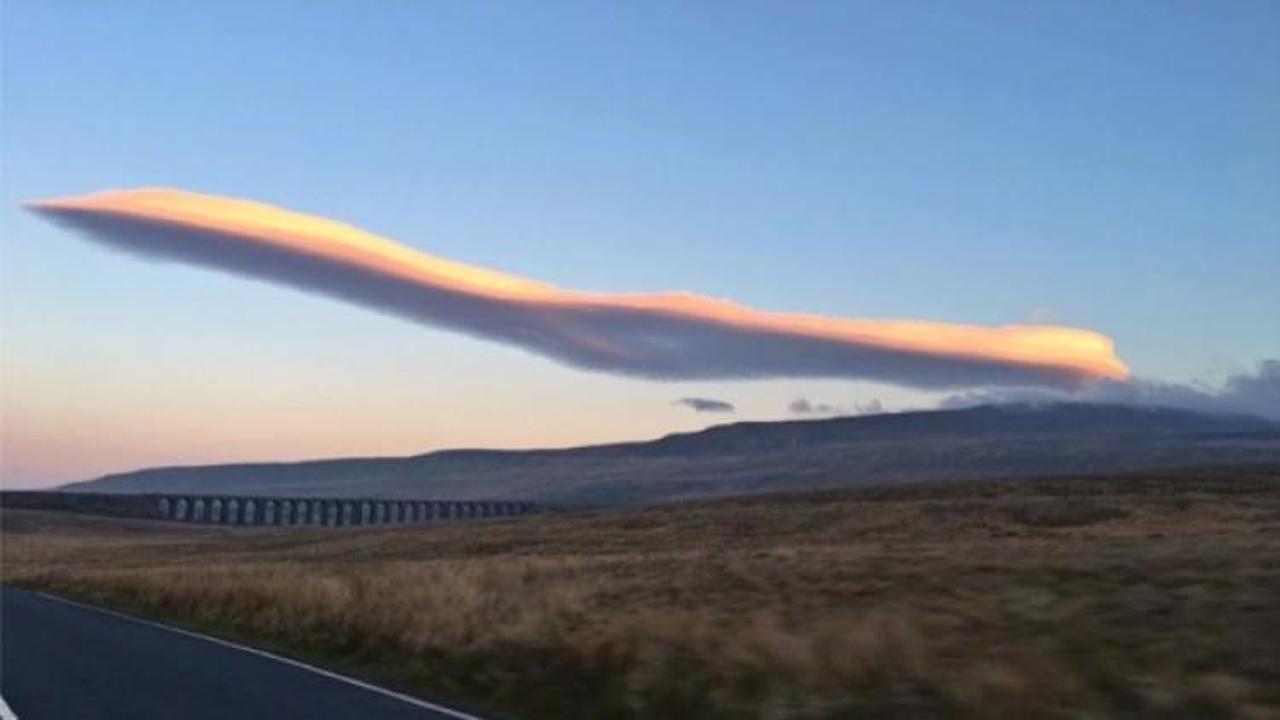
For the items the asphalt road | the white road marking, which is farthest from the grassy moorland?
the asphalt road

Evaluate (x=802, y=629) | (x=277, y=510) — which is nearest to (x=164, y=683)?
(x=802, y=629)

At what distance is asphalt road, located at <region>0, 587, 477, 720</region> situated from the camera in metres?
15.6

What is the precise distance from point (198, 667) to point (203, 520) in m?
160

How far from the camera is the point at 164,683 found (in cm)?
1844

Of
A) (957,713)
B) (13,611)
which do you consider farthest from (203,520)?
(957,713)

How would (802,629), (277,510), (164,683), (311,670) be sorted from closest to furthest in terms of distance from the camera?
(164,683) < (802,629) < (311,670) < (277,510)

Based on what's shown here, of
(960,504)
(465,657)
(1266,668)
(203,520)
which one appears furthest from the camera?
(203,520)

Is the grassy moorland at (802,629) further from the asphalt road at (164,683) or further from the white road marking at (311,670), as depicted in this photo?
the asphalt road at (164,683)

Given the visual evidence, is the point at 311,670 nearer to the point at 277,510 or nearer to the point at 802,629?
the point at 802,629

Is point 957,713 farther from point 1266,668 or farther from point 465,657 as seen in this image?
point 465,657

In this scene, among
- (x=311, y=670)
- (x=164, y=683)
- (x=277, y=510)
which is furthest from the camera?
(x=277, y=510)

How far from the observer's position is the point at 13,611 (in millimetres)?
32875

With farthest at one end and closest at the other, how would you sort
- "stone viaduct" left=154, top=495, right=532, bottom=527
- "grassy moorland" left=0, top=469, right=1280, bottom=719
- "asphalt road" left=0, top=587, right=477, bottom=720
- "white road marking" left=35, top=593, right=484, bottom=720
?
"stone viaduct" left=154, top=495, right=532, bottom=527
"asphalt road" left=0, top=587, right=477, bottom=720
"white road marking" left=35, top=593, right=484, bottom=720
"grassy moorland" left=0, top=469, right=1280, bottom=719

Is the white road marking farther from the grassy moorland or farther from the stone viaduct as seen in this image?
the stone viaduct
